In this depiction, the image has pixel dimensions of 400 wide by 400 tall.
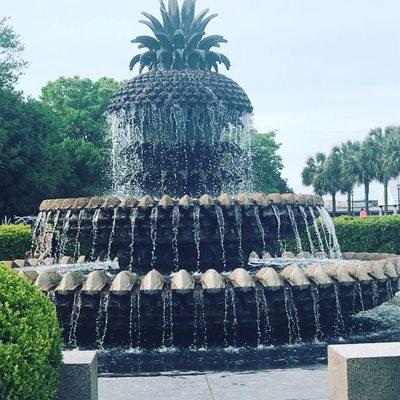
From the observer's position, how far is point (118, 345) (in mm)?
7617

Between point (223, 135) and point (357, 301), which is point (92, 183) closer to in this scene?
point (223, 135)

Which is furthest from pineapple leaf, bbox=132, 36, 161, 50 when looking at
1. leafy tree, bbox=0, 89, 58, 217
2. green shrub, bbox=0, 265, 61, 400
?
leafy tree, bbox=0, 89, 58, 217

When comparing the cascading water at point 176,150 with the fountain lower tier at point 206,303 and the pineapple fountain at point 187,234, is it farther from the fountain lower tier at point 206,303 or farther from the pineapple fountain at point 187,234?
the fountain lower tier at point 206,303

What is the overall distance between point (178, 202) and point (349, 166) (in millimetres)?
72144

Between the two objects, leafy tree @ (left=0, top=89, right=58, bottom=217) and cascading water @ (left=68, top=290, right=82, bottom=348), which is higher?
leafy tree @ (left=0, top=89, right=58, bottom=217)

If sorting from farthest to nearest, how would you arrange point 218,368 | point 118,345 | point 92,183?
point 92,183, point 118,345, point 218,368

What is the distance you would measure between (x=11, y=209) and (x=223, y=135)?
1214 inches

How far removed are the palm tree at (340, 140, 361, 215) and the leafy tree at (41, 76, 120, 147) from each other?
37.5 meters

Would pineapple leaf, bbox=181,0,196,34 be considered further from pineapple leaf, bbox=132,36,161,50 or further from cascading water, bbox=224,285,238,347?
cascading water, bbox=224,285,238,347

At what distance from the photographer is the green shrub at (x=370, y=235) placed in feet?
85.1

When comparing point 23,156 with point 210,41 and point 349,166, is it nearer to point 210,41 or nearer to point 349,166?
point 210,41

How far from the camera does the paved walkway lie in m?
5.45

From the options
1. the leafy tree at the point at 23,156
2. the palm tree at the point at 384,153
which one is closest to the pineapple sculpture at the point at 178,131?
the leafy tree at the point at 23,156

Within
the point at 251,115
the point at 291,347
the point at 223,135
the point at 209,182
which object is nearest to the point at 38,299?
the point at 291,347
